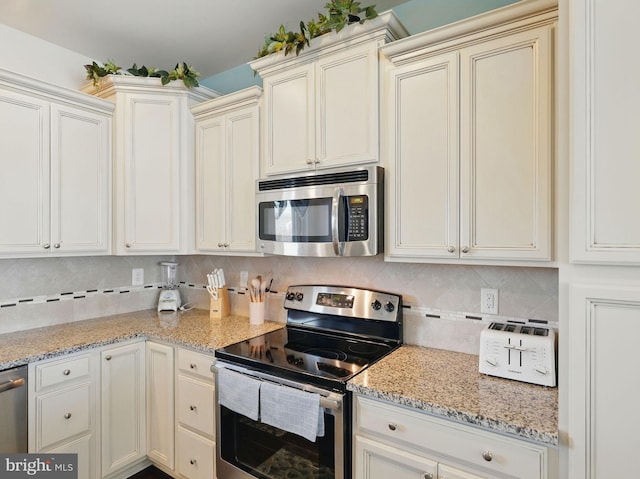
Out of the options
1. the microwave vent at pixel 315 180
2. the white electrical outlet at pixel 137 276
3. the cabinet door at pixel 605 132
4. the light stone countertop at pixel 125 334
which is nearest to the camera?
the cabinet door at pixel 605 132

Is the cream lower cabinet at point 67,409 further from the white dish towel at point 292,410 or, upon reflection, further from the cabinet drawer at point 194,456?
the white dish towel at point 292,410

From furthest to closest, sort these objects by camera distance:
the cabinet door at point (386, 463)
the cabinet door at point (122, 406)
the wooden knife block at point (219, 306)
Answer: the wooden knife block at point (219, 306) < the cabinet door at point (122, 406) < the cabinet door at point (386, 463)

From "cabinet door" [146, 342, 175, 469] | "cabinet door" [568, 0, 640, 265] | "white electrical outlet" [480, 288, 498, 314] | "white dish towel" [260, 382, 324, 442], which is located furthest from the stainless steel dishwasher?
"cabinet door" [568, 0, 640, 265]

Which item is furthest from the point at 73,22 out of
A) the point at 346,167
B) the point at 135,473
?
the point at 135,473

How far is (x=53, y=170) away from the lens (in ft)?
6.95

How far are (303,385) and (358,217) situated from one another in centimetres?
79

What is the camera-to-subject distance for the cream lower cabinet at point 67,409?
70.2 inches

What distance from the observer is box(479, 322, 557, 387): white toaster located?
137cm

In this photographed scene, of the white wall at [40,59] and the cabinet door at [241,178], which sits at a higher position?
the white wall at [40,59]

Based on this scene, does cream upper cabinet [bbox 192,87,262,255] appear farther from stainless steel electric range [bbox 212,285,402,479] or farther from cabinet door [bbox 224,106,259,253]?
stainless steel electric range [bbox 212,285,402,479]

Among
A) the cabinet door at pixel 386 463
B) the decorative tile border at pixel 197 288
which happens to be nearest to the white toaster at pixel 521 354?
the decorative tile border at pixel 197 288

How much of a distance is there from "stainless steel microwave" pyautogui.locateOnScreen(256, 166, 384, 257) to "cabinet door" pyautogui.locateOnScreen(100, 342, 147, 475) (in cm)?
102

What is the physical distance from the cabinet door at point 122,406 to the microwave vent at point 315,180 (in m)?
1.24

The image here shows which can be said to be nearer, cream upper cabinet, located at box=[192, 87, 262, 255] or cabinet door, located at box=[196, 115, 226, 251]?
cream upper cabinet, located at box=[192, 87, 262, 255]
